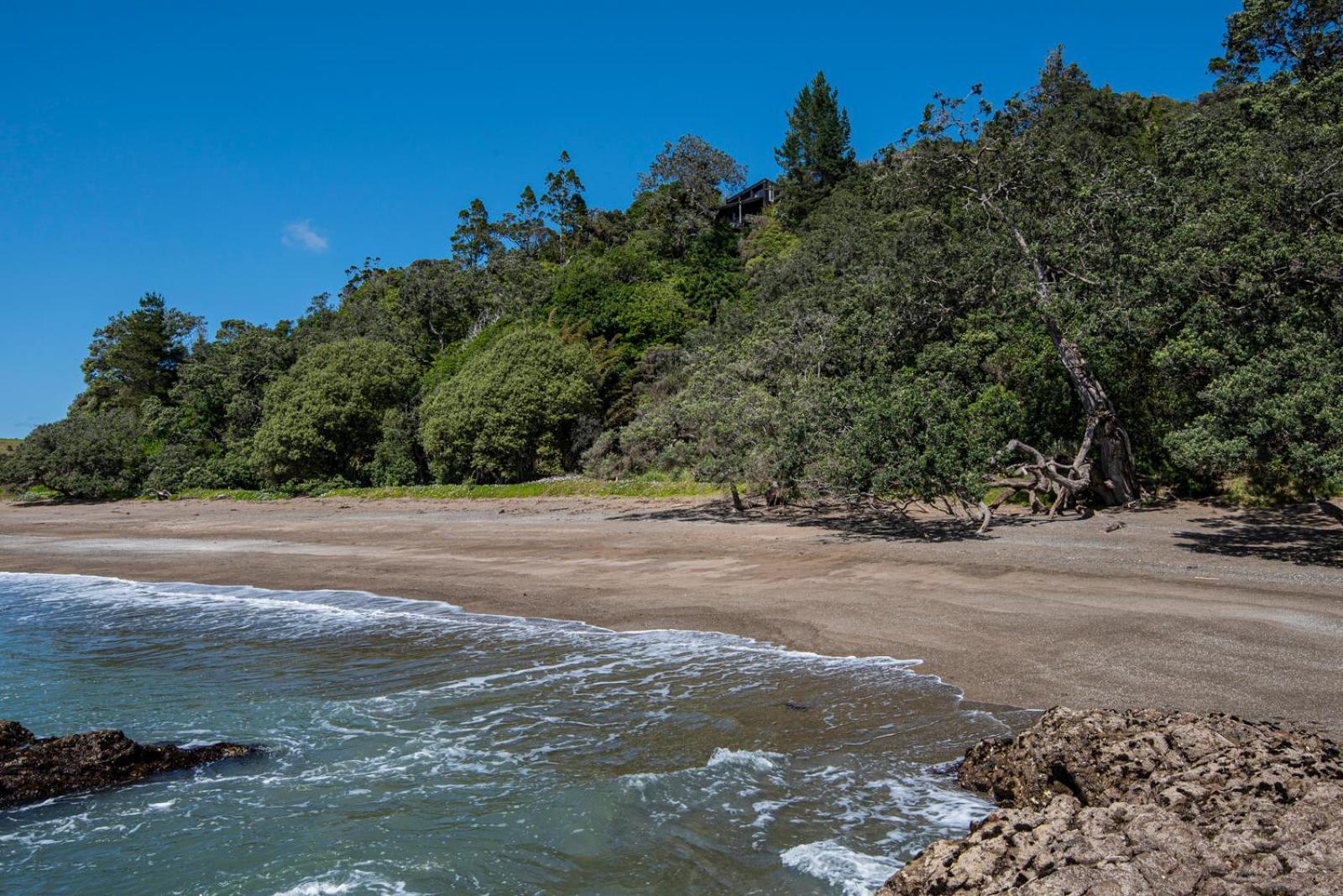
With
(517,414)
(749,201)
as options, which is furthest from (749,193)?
(517,414)

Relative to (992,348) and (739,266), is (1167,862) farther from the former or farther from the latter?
(739,266)

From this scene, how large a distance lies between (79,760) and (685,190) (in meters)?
69.6

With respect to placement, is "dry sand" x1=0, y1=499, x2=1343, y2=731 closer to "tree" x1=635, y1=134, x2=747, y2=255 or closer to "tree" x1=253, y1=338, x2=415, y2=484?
"tree" x1=253, y1=338, x2=415, y2=484

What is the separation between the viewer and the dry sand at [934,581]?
355 inches

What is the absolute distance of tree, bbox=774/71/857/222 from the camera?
6975 centimetres

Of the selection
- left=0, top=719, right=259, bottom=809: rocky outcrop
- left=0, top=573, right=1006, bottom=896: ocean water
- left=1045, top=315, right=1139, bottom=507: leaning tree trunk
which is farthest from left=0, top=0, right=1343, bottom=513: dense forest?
left=0, top=719, right=259, bottom=809: rocky outcrop

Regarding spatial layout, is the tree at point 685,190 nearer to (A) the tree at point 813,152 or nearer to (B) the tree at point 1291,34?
(A) the tree at point 813,152

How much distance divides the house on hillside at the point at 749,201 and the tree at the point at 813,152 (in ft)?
11.9

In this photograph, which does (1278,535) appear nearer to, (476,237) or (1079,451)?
(1079,451)

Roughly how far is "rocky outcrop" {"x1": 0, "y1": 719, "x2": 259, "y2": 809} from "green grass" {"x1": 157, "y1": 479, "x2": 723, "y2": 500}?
21644 mm

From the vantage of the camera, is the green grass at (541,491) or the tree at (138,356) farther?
the tree at (138,356)

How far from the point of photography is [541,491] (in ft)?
121

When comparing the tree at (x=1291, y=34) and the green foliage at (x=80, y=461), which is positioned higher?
the tree at (x=1291, y=34)

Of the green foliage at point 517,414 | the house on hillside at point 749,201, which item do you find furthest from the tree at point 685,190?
the green foliage at point 517,414
